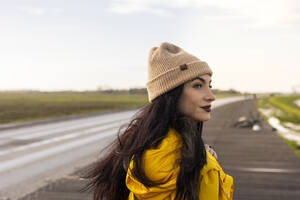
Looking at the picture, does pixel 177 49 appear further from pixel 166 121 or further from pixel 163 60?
pixel 166 121

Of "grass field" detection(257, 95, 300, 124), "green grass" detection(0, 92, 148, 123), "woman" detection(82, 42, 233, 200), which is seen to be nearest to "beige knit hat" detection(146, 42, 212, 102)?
"woman" detection(82, 42, 233, 200)

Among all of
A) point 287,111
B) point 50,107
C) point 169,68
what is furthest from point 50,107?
point 169,68

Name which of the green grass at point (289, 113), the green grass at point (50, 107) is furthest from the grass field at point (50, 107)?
the green grass at point (289, 113)

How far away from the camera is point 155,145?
183 cm

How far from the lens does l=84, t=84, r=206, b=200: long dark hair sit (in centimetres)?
171

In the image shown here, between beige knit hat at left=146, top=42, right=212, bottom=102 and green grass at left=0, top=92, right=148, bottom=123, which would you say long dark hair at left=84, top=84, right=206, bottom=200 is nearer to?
beige knit hat at left=146, top=42, right=212, bottom=102

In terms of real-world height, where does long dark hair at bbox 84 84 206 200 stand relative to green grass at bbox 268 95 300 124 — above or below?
above

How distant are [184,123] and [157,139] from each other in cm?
17

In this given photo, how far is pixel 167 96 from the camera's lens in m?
2.00

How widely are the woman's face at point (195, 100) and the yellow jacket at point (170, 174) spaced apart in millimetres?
221

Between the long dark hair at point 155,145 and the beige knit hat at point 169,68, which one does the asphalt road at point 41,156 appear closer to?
the long dark hair at point 155,145

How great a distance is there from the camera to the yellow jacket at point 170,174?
68.0 inches

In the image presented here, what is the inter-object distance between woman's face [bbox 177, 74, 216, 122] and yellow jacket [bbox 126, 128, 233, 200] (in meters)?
0.22

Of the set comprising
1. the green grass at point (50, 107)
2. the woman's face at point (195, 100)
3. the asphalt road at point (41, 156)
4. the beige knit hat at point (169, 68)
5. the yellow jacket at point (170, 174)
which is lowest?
the green grass at point (50, 107)
